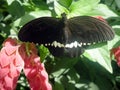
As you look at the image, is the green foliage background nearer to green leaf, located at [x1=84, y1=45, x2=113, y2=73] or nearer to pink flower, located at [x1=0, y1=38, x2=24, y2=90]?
green leaf, located at [x1=84, y1=45, x2=113, y2=73]

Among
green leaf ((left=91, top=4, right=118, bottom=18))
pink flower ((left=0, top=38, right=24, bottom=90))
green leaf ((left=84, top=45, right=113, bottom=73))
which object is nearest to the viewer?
pink flower ((left=0, top=38, right=24, bottom=90))

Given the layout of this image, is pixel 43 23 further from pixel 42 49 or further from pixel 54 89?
pixel 54 89

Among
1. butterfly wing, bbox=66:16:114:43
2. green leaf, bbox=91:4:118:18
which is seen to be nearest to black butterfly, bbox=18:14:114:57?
butterfly wing, bbox=66:16:114:43

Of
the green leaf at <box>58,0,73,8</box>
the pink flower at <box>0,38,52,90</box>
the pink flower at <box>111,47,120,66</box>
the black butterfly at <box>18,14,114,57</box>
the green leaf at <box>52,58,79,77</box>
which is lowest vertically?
the green leaf at <box>52,58,79,77</box>

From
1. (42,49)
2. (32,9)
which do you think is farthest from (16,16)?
(42,49)

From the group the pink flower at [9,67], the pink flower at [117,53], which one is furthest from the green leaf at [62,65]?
the pink flower at [9,67]

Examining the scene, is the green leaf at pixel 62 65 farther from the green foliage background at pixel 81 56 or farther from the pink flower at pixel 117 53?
the pink flower at pixel 117 53

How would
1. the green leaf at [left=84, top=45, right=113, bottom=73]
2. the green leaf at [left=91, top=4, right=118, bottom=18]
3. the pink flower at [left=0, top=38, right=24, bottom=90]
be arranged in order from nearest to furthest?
the pink flower at [left=0, top=38, right=24, bottom=90], the green leaf at [left=84, top=45, right=113, bottom=73], the green leaf at [left=91, top=4, right=118, bottom=18]
